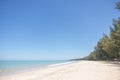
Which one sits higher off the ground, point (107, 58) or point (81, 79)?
point (107, 58)

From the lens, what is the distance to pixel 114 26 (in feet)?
148

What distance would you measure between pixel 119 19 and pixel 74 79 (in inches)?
1109

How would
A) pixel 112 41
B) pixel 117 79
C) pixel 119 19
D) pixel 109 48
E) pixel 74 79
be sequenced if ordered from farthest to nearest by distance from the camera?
1. pixel 109 48
2. pixel 112 41
3. pixel 119 19
4. pixel 74 79
5. pixel 117 79

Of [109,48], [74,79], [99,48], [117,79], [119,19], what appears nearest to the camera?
[117,79]

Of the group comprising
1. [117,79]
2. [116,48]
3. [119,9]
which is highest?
[119,9]

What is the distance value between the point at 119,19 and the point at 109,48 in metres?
10.4

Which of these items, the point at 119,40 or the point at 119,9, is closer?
the point at 119,9

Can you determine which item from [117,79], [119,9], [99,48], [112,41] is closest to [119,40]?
[112,41]

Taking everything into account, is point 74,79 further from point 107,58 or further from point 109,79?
point 107,58

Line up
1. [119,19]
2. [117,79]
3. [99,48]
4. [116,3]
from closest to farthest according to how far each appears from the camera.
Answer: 1. [117,79]
2. [116,3]
3. [119,19]
4. [99,48]

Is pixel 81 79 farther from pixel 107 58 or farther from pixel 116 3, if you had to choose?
pixel 107 58

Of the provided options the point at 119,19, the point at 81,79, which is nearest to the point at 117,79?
the point at 81,79

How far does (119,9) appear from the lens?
3198 centimetres

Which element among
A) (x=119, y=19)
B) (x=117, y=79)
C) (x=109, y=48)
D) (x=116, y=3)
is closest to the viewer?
(x=117, y=79)
